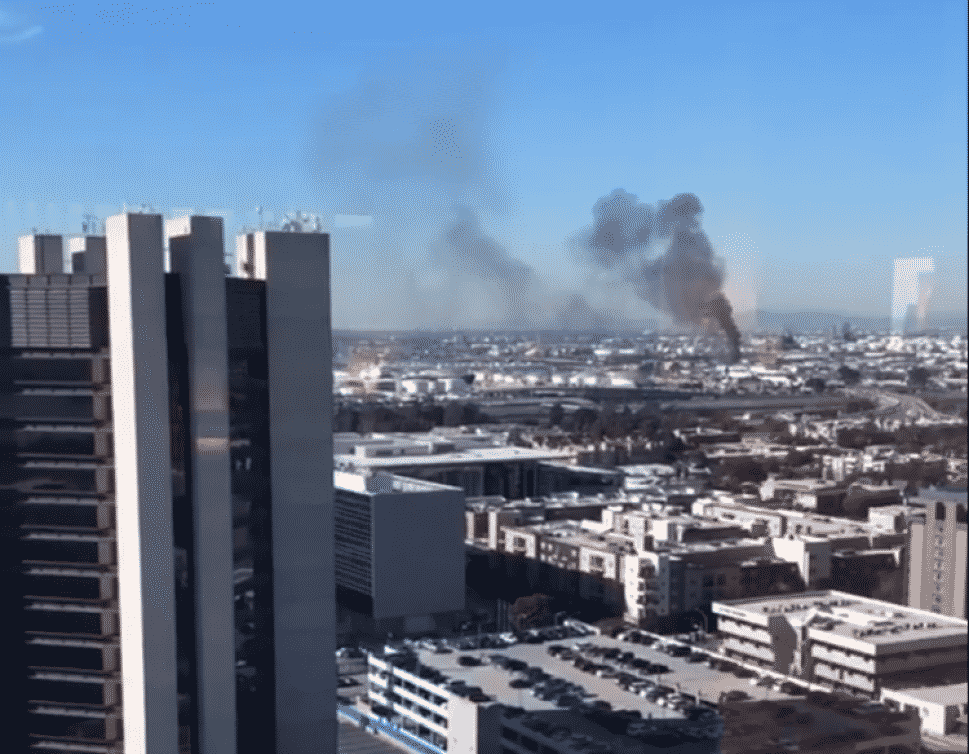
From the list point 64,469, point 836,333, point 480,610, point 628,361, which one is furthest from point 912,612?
point 628,361

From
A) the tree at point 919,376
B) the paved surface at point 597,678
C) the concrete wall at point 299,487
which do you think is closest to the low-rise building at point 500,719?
the paved surface at point 597,678

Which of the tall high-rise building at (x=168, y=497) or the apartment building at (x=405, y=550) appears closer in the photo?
the tall high-rise building at (x=168, y=497)

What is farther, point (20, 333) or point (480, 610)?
point (480, 610)

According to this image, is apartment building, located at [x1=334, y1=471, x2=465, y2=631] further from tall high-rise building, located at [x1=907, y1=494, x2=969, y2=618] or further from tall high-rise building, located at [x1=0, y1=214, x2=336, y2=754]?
tall high-rise building, located at [x1=0, y1=214, x2=336, y2=754]

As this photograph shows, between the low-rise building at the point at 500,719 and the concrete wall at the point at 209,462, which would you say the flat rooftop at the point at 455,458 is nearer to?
the low-rise building at the point at 500,719

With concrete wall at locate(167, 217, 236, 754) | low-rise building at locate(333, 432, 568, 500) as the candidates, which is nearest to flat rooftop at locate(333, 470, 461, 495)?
low-rise building at locate(333, 432, 568, 500)

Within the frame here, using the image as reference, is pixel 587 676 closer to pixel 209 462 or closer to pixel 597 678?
pixel 597 678

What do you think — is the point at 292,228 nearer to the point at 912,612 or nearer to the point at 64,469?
the point at 64,469
